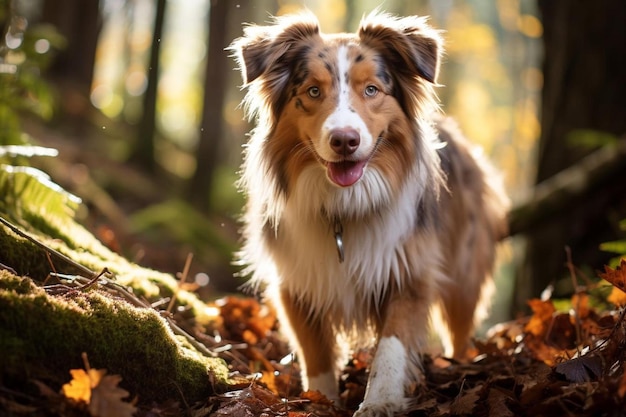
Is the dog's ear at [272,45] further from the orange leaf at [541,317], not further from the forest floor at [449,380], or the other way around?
the orange leaf at [541,317]

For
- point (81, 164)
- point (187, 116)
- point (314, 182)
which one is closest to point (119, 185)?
point (81, 164)

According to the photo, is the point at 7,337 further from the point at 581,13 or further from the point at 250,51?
the point at 581,13

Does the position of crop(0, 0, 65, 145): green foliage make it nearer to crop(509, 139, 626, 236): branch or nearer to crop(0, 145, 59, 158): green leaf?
crop(0, 145, 59, 158): green leaf

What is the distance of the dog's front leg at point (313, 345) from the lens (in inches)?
169

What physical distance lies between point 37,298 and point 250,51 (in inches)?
93.4

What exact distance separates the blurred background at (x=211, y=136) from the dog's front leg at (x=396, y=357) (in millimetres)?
1413

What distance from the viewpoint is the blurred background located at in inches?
262

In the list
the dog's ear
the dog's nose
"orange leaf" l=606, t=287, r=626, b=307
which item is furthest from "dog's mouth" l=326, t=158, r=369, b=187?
"orange leaf" l=606, t=287, r=626, b=307

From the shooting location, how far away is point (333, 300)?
176 inches

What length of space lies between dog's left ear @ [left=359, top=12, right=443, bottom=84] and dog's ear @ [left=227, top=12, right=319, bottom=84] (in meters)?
0.42

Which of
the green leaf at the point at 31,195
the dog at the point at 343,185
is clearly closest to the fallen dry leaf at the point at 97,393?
the dog at the point at 343,185

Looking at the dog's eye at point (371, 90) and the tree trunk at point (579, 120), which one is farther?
the tree trunk at point (579, 120)

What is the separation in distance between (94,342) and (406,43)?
2.88m

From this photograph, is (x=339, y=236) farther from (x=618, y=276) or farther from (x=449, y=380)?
(x=618, y=276)
